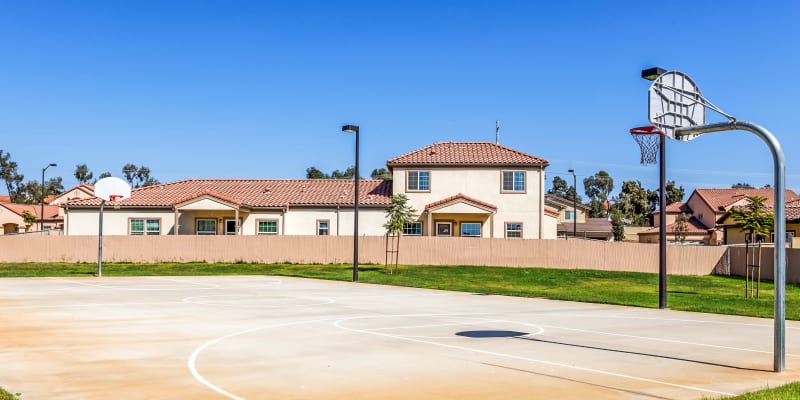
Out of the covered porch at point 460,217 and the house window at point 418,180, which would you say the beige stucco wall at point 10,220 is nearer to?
the house window at point 418,180

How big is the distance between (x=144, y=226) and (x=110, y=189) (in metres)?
12.2

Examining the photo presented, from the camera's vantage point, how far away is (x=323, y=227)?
50.2 meters

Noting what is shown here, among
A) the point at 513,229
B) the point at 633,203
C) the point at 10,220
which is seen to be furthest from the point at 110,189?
the point at 633,203

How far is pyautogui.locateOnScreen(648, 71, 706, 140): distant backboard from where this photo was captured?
40.2 feet

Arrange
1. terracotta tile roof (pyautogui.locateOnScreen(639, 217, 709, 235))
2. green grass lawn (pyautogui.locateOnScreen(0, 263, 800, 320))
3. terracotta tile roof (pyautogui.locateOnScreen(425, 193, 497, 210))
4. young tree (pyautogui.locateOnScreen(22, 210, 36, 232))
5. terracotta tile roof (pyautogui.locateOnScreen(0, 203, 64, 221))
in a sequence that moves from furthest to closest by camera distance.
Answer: terracotta tile roof (pyautogui.locateOnScreen(0, 203, 64, 221)) → young tree (pyautogui.locateOnScreen(22, 210, 36, 232)) → terracotta tile roof (pyautogui.locateOnScreen(639, 217, 709, 235)) → terracotta tile roof (pyautogui.locateOnScreen(425, 193, 497, 210)) → green grass lawn (pyautogui.locateOnScreen(0, 263, 800, 320))

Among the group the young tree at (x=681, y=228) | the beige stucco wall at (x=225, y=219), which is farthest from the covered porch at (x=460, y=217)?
the young tree at (x=681, y=228)

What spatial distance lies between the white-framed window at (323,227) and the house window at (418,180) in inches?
225

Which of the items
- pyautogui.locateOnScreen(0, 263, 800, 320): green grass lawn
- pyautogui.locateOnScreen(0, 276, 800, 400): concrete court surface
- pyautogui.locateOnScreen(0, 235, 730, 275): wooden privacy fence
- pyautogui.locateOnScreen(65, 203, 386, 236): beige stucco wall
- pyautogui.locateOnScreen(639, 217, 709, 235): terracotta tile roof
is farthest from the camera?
pyautogui.locateOnScreen(639, 217, 709, 235): terracotta tile roof

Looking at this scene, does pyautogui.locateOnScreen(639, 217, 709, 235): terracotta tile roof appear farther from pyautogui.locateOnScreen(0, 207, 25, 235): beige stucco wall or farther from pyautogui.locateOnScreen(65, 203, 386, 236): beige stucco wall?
pyautogui.locateOnScreen(0, 207, 25, 235): beige stucco wall

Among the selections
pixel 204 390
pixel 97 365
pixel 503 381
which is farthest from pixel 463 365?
pixel 97 365

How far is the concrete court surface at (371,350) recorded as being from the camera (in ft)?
31.6

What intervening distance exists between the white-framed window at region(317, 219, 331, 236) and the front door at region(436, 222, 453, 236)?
23.1ft

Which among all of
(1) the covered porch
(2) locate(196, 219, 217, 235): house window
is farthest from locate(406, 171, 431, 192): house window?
(2) locate(196, 219, 217, 235): house window

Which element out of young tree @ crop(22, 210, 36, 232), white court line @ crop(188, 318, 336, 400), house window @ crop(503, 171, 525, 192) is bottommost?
white court line @ crop(188, 318, 336, 400)
